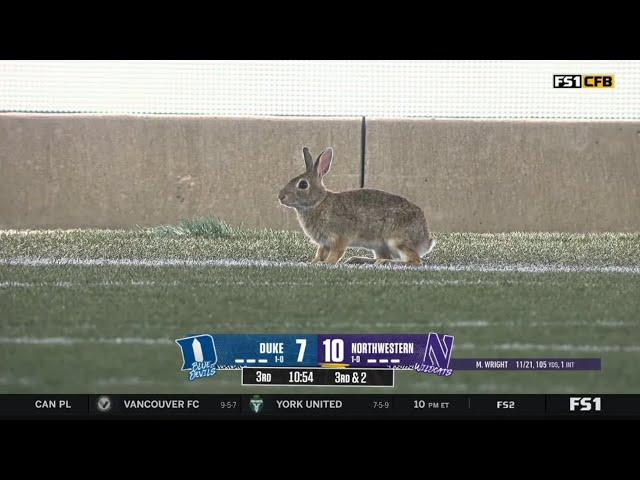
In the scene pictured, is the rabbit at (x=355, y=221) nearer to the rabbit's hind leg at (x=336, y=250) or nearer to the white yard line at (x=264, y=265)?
the rabbit's hind leg at (x=336, y=250)

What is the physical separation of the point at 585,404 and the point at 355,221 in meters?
6.04

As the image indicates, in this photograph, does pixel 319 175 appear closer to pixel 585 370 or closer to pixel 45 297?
pixel 45 297

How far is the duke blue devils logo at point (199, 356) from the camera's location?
7.34m

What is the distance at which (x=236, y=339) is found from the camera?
752 centimetres

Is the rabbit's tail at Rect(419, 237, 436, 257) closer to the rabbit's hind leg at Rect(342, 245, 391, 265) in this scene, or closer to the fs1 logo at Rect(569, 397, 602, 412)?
the rabbit's hind leg at Rect(342, 245, 391, 265)

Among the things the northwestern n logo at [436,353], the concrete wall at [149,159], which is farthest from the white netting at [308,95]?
the northwestern n logo at [436,353]

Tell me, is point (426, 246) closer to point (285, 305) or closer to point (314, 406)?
point (285, 305)

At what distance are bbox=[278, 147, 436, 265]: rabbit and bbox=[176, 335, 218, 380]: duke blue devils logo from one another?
5.45 metres

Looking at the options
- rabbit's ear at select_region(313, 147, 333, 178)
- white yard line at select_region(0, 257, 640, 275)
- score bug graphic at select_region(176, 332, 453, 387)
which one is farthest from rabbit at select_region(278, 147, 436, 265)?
score bug graphic at select_region(176, 332, 453, 387)

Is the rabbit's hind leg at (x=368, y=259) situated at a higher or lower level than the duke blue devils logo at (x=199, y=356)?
higher

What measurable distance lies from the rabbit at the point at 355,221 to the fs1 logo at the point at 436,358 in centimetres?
533

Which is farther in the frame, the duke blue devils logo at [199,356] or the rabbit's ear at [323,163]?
the rabbit's ear at [323,163]

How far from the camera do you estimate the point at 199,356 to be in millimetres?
7367

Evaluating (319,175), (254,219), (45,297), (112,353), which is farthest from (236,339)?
(254,219)
